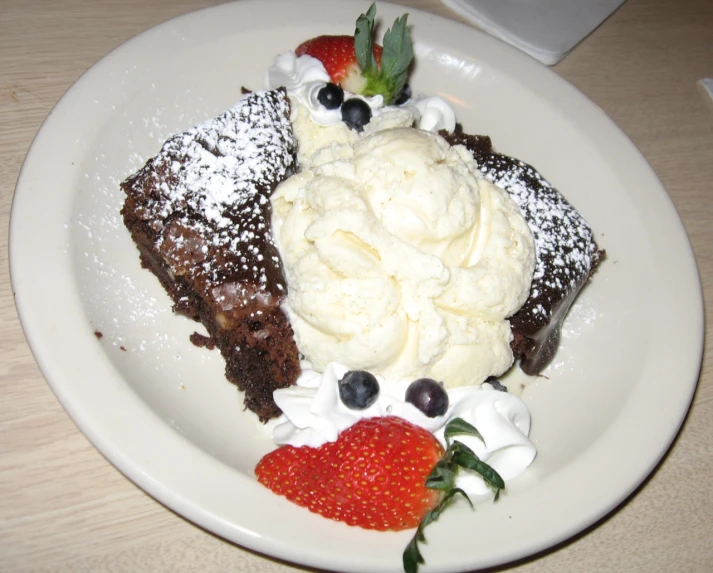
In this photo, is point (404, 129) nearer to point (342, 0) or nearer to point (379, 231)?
point (379, 231)

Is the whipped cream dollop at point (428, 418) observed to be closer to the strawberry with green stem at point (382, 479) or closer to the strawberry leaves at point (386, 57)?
the strawberry with green stem at point (382, 479)

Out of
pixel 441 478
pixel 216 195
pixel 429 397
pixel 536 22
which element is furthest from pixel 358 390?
pixel 536 22

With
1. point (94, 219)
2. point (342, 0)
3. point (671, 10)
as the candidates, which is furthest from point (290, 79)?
point (671, 10)

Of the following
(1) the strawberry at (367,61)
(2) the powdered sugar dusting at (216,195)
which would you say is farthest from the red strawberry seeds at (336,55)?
(2) the powdered sugar dusting at (216,195)

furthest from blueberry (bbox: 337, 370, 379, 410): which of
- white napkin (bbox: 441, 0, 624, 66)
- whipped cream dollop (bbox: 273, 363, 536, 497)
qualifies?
white napkin (bbox: 441, 0, 624, 66)

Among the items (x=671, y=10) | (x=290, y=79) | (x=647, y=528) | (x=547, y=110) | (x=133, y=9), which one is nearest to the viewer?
(x=647, y=528)

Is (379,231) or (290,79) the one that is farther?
(290,79)
